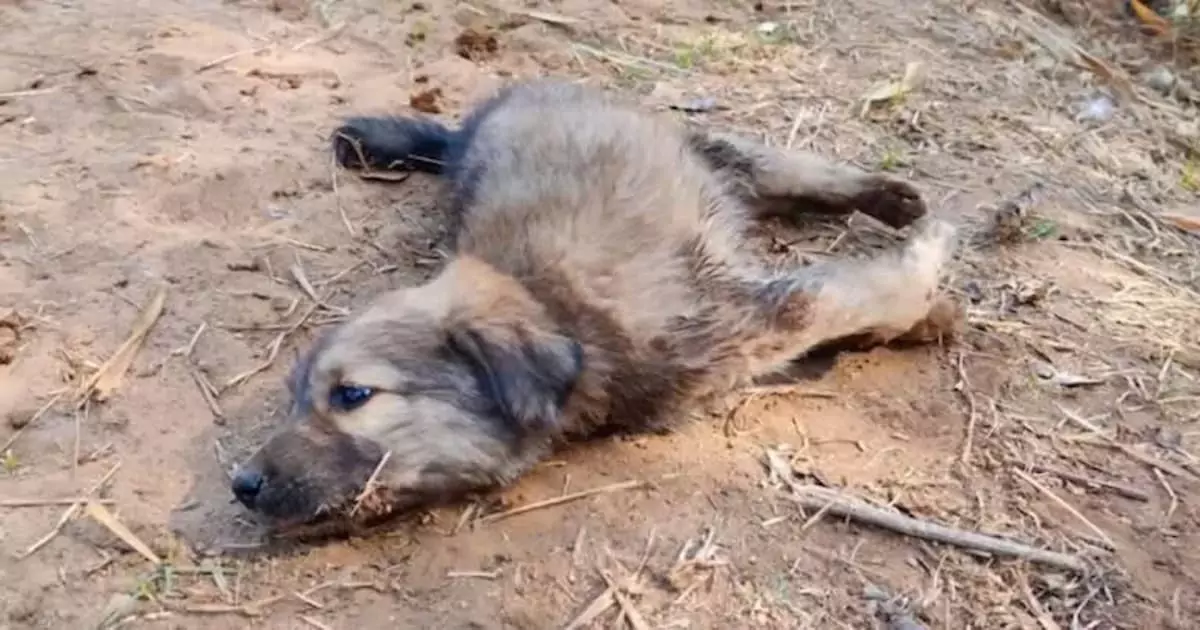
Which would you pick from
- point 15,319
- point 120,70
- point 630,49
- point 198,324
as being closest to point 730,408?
point 198,324

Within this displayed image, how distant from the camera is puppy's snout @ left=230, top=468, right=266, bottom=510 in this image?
3252 mm

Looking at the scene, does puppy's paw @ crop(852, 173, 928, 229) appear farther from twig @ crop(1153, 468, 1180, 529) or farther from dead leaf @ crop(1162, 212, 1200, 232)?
twig @ crop(1153, 468, 1180, 529)

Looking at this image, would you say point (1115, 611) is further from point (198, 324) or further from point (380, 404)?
point (198, 324)

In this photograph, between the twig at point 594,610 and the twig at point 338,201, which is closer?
the twig at point 594,610

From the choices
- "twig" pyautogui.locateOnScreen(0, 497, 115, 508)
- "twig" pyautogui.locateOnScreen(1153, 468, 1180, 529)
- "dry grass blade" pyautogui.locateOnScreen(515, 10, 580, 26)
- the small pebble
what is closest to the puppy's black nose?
"twig" pyautogui.locateOnScreen(0, 497, 115, 508)

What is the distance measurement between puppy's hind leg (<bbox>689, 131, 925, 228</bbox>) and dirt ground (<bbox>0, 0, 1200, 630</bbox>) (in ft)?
0.35

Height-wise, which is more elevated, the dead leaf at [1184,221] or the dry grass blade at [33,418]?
the dry grass blade at [33,418]

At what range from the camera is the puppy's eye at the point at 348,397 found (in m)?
3.40

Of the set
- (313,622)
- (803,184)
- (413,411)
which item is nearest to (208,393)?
(413,411)

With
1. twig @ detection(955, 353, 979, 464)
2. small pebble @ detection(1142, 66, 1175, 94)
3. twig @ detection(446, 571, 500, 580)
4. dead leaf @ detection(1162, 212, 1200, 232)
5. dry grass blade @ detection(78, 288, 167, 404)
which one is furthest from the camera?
small pebble @ detection(1142, 66, 1175, 94)

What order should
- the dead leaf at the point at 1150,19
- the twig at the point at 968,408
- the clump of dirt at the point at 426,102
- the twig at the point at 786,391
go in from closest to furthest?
1. the twig at the point at 968,408
2. the twig at the point at 786,391
3. the clump of dirt at the point at 426,102
4. the dead leaf at the point at 1150,19

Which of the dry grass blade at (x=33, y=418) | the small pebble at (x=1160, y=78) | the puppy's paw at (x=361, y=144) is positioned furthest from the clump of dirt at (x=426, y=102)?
the small pebble at (x=1160, y=78)

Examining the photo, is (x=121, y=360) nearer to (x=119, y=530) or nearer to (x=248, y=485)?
(x=119, y=530)

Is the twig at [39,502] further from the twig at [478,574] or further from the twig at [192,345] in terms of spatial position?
the twig at [478,574]
